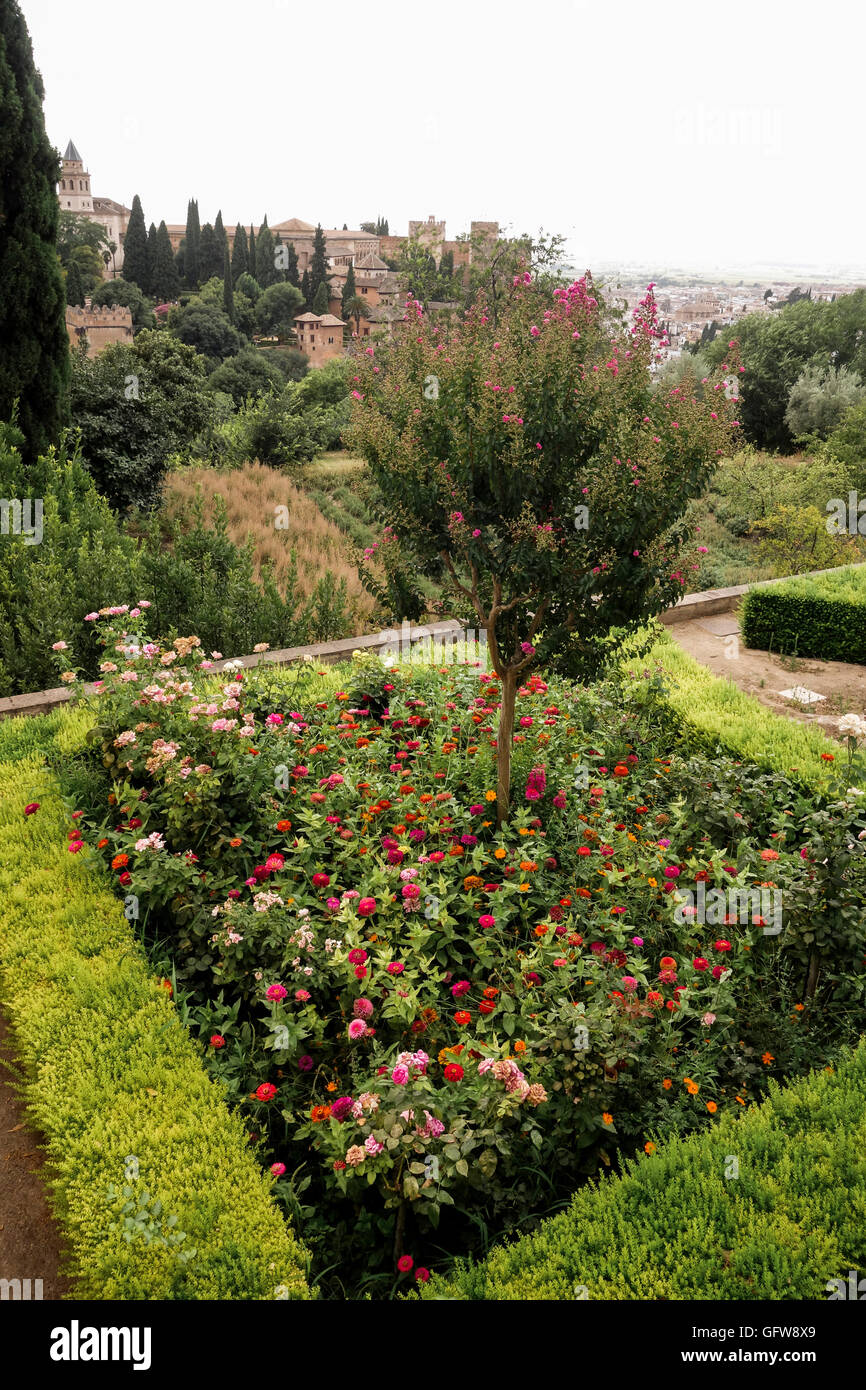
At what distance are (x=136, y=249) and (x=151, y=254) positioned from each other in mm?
920

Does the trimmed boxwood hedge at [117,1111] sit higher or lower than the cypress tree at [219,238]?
lower

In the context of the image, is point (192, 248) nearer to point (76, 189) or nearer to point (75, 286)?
point (75, 286)

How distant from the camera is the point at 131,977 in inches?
136

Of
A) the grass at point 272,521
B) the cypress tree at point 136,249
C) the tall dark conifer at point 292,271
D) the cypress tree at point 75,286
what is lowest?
the grass at point 272,521

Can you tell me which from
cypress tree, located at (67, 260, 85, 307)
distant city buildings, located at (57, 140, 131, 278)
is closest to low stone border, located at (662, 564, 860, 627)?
cypress tree, located at (67, 260, 85, 307)

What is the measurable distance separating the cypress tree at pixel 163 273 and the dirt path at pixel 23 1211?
60.1m

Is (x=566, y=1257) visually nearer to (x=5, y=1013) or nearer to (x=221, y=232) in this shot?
(x=5, y=1013)

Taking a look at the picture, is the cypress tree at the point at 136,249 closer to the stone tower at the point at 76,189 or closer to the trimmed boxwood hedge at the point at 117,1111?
the stone tower at the point at 76,189

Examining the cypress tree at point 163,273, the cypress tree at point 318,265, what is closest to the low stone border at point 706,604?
the cypress tree at point 163,273

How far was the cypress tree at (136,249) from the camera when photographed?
53.1 meters

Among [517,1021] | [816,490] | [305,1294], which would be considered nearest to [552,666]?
[517,1021]

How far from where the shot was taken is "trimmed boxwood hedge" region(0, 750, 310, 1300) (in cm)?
244

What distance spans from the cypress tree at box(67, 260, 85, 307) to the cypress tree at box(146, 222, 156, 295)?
20.4 feet

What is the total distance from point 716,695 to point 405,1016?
378cm
